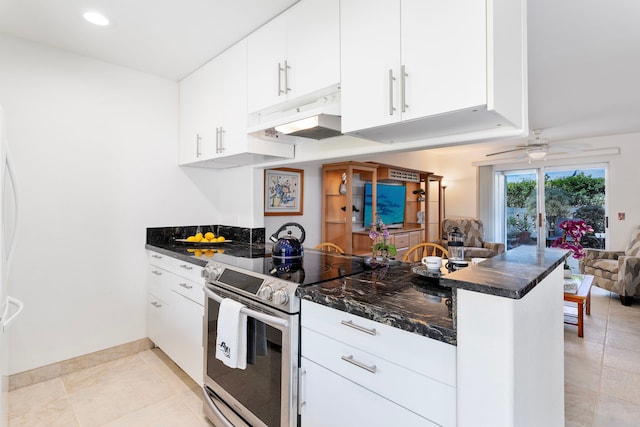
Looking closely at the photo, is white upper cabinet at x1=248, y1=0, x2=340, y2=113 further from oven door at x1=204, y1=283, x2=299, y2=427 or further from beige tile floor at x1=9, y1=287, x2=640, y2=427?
beige tile floor at x1=9, y1=287, x2=640, y2=427

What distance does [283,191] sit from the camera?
12.5 ft

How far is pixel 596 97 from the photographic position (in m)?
3.31

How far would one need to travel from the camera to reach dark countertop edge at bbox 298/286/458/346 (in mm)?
956

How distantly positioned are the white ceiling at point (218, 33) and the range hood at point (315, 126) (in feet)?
2.38

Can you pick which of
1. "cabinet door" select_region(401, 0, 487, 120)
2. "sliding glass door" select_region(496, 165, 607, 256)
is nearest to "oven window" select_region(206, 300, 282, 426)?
"cabinet door" select_region(401, 0, 487, 120)

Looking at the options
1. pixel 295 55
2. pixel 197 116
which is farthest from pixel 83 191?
pixel 295 55

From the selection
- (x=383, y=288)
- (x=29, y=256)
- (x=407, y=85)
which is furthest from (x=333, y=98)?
Result: (x=29, y=256)

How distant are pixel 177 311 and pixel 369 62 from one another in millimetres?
2026

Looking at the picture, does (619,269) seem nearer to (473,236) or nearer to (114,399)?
(473,236)

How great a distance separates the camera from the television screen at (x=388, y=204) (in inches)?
183

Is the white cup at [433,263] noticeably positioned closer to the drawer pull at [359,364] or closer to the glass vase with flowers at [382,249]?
the glass vase with flowers at [382,249]

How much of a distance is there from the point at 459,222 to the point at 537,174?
1591 mm

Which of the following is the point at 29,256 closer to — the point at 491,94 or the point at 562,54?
the point at 491,94

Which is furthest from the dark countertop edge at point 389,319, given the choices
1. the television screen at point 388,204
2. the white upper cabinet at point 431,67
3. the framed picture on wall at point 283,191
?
the television screen at point 388,204
